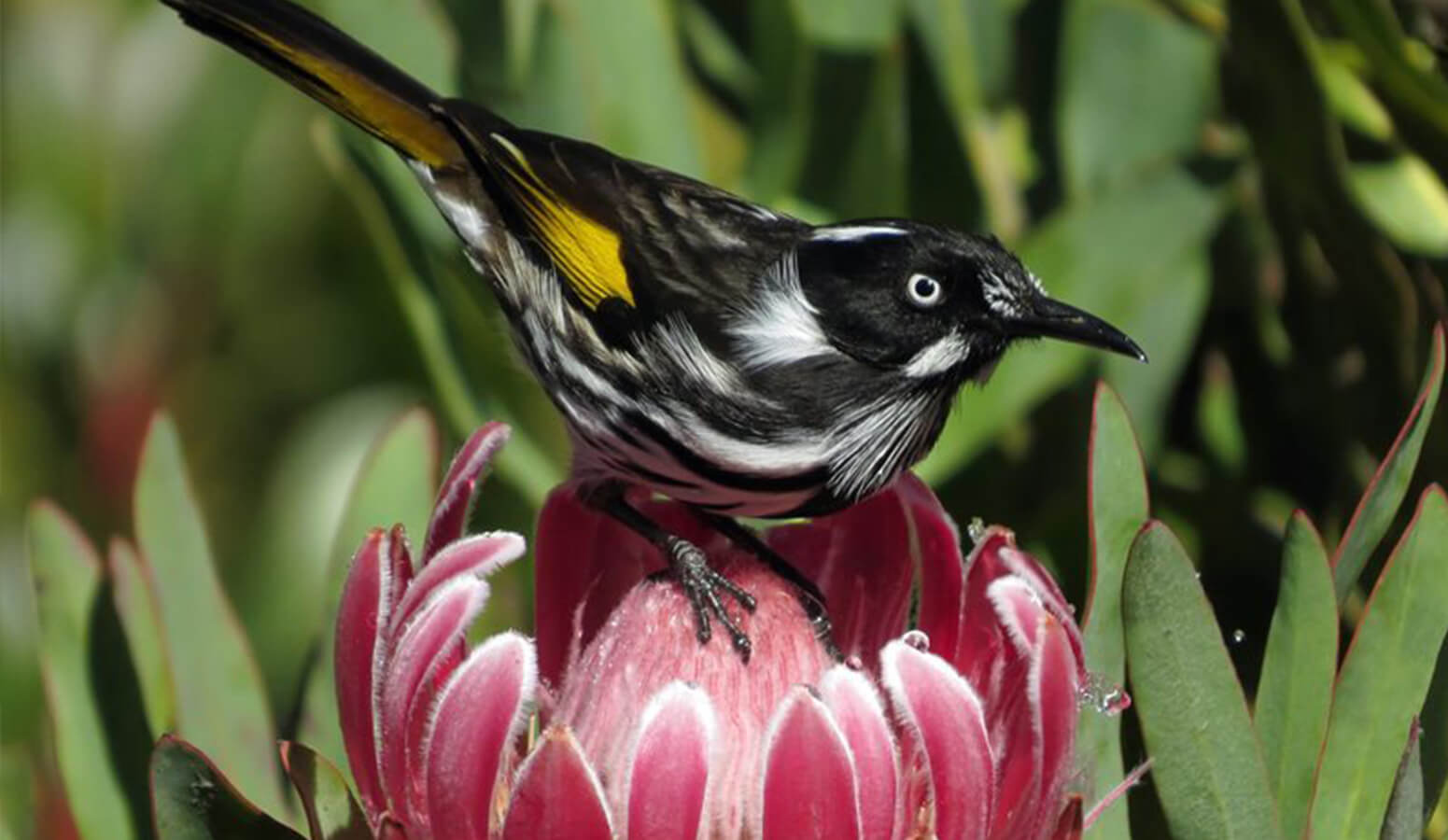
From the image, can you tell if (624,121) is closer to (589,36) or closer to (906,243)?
(589,36)

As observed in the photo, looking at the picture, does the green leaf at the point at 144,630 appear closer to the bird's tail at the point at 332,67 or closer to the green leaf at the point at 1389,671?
the bird's tail at the point at 332,67

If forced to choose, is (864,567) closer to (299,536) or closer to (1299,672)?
(1299,672)

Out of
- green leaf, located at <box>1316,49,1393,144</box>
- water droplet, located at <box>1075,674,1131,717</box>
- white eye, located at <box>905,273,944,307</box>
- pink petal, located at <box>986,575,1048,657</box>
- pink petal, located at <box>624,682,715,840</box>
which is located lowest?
water droplet, located at <box>1075,674,1131,717</box>

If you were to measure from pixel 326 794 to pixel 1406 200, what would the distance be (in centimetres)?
100

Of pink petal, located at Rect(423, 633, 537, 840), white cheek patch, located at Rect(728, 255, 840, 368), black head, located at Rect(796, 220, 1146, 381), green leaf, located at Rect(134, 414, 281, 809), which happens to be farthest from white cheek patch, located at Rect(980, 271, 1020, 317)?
green leaf, located at Rect(134, 414, 281, 809)

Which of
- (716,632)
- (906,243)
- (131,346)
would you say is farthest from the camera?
(131,346)

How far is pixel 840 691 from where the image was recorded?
1284 millimetres

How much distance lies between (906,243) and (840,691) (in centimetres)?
40

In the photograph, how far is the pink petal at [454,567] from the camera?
4.45 feet

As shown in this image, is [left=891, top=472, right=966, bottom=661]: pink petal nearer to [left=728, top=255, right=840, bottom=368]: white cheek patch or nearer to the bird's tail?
[left=728, top=255, right=840, bottom=368]: white cheek patch

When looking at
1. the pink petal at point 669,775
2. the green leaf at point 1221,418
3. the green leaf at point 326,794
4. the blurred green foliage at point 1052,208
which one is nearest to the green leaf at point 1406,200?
the blurred green foliage at point 1052,208

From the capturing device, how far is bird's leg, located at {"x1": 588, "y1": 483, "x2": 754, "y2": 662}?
1412mm

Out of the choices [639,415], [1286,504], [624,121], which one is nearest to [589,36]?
[624,121]

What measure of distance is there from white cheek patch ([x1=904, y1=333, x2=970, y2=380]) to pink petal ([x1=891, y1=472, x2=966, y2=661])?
137 millimetres
